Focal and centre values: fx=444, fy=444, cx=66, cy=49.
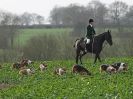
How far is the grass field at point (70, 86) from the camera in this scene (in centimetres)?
1668

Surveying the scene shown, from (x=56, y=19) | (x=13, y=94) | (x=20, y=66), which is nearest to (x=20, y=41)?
(x=56, y=19)

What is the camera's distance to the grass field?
1668cm

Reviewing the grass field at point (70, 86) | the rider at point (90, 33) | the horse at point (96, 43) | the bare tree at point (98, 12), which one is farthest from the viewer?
the bare tree at point (98, 12)

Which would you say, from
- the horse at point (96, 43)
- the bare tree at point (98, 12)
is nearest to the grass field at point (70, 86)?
the horse at point (96, 43)

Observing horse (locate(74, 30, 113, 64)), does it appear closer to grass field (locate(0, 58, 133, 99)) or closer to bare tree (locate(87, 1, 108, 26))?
grass field (locate(0, 58, 133, 99))

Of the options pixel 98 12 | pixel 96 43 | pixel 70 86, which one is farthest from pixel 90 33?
pixel 98 12

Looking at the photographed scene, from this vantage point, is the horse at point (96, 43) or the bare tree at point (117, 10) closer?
the horse at point (96, 43)

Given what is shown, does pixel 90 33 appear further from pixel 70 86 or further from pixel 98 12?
pixel 98 12

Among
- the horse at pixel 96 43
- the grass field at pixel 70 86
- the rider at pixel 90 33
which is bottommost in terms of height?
the grass field at pixel 70 86

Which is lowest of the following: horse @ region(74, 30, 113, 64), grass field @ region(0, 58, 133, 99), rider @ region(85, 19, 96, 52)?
grass field @ region(0, 58, 133, 99)

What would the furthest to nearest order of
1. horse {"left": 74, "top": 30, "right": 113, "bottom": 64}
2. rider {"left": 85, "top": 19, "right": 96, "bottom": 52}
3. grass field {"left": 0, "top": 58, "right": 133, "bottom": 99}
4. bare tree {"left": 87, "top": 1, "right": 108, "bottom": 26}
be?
bare tree {"left": 87, "top": 1, "right": 108, "bottom": 26}
horse {"left": 74, "top": 30, "right": 113, "bottom": 64}
rider {"left": 85, "top": 19, "right": 96, "bottom": 52}
grass field {"left": 0, "top": 58, "right": 133, "bottom": 99}

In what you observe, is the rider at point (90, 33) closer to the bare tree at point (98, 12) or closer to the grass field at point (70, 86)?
the grass field at point (70, 86)

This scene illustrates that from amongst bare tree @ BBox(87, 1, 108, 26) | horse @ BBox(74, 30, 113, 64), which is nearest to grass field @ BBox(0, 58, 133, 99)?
horse @ BBox(74, 30, 113, 64)

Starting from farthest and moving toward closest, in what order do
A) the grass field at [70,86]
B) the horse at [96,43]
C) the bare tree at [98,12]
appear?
the bare tree at [98,12], the horse at [96,43], the grass field at [70,86]
